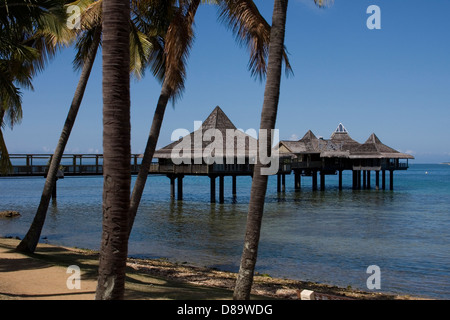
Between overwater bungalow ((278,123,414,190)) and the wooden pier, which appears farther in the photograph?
overwater bungalow ((278,123,414,190))

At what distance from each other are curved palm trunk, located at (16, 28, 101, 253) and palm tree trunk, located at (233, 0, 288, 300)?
20.7ft

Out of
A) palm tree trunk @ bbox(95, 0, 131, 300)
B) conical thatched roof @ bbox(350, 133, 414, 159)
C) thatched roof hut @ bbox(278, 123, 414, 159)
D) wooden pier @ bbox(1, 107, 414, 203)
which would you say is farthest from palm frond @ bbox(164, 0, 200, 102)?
conical thatched roof @ bbox(350, 133, 414, 159)

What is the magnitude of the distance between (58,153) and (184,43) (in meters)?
4.35

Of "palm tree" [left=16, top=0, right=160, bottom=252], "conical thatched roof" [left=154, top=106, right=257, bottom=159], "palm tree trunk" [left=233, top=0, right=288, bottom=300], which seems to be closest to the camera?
"palm tree trunk" [left=233, top=0, right=288, bottom=300]

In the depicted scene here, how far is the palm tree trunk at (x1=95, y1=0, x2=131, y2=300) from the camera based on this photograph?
4.76 m

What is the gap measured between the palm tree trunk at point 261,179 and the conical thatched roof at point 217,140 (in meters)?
26.2

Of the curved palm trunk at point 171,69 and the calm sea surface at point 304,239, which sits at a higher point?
the curved palm trunk at point 171,69

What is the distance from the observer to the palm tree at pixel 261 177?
6.80 meters

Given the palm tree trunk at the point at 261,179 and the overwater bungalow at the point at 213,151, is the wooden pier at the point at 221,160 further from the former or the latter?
the palm tree trunk at the point at 261,179

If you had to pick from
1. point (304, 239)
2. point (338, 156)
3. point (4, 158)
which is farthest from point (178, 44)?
point (338, 156)

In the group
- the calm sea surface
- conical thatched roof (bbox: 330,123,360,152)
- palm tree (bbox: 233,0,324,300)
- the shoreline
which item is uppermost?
conical thatched roof (bbox: 330,123,360,152)

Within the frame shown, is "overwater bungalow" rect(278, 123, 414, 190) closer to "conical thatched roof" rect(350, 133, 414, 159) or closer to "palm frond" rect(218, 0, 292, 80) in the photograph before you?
"conical thatched roof" rect(350, 133, 414, 159)

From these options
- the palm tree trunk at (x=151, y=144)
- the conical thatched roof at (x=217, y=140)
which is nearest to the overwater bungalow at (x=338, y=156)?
the conical thatched roof at (x=217, y=140)

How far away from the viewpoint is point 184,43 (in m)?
10.5
